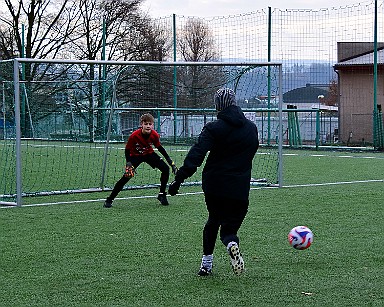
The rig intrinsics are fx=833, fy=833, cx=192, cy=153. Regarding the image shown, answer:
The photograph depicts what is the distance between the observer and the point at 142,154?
43.6 ft

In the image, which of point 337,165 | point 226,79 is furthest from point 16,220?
point 337,165

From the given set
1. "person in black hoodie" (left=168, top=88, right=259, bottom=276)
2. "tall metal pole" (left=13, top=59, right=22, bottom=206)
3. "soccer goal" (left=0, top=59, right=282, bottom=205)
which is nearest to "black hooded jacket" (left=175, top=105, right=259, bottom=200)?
"person in black hoodie" (left=168, top=88, right=259, bottom=276)

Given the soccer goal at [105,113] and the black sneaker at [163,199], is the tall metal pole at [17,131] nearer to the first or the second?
the soccer goal at [105,113]

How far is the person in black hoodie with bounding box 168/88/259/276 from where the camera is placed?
764cm

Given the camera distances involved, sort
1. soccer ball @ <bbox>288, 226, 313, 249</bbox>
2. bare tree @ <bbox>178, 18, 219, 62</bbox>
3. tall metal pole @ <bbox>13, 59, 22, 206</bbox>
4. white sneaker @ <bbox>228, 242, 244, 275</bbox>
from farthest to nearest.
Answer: bare tree @ <bbox>178, 18, 219, 62</bbox> → tall metal pole @ <bbox>13, 59, 22, 206</bbox> → soccer ball @ <bbox>288, 226, 313, 249</bbox> → white sneaker @ <bbox>228, 242, 244, 275</bbox>

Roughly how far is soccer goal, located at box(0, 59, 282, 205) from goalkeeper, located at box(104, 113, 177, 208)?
5.63ft

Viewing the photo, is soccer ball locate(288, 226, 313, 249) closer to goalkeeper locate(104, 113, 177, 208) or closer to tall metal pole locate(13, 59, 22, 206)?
goalkeeper locate(104, 113, 177, 208)

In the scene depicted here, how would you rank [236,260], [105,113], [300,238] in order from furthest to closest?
[105,113] → [300,238] → [236,260]

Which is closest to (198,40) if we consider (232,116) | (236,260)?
(232,116)

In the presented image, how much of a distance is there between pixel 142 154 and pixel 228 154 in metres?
5.71

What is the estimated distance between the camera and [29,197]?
14.5 meters

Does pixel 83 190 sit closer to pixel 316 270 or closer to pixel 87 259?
pixel 87 259

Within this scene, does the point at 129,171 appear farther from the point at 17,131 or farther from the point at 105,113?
the point at 105,113

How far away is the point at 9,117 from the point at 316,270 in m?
9.44
